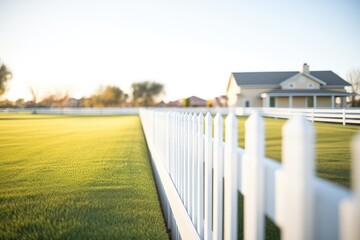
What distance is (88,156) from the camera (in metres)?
5.18

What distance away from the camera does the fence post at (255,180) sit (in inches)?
37.8

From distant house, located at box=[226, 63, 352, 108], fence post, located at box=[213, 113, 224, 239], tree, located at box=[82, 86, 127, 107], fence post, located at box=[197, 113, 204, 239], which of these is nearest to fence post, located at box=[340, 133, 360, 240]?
fence post, located at box=[213, 113, 224, 239]

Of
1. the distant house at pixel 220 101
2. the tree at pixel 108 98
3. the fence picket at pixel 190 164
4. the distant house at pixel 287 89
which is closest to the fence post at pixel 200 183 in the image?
the fence picket at pixel 190 164

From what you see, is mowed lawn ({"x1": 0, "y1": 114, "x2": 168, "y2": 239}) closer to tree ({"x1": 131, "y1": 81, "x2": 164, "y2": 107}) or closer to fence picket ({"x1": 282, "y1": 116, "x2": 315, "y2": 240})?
fence picket ({"x1": 282, "y1": 116, "x2": 315, "y2": 240})

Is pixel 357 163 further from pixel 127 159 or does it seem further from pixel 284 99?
pixel 284 99

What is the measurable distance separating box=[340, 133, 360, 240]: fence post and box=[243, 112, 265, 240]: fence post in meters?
0.37

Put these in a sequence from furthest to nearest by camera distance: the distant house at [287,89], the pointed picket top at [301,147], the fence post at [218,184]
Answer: the distant house at [287,89]
the fence post at [218,184]
the pointed picket top at [301,147]

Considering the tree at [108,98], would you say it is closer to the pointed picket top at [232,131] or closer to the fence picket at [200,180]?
the fence picket at [200,180]

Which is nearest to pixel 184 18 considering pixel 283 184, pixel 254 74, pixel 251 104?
pixel 254 74

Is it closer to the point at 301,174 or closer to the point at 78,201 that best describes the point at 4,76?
the point at 78,201

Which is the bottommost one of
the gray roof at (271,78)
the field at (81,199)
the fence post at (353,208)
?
the field at (81,199)

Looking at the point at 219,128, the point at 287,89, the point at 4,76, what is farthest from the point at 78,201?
the point at 287,89

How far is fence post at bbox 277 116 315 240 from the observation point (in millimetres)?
701

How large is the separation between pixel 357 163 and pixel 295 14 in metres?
47.5
